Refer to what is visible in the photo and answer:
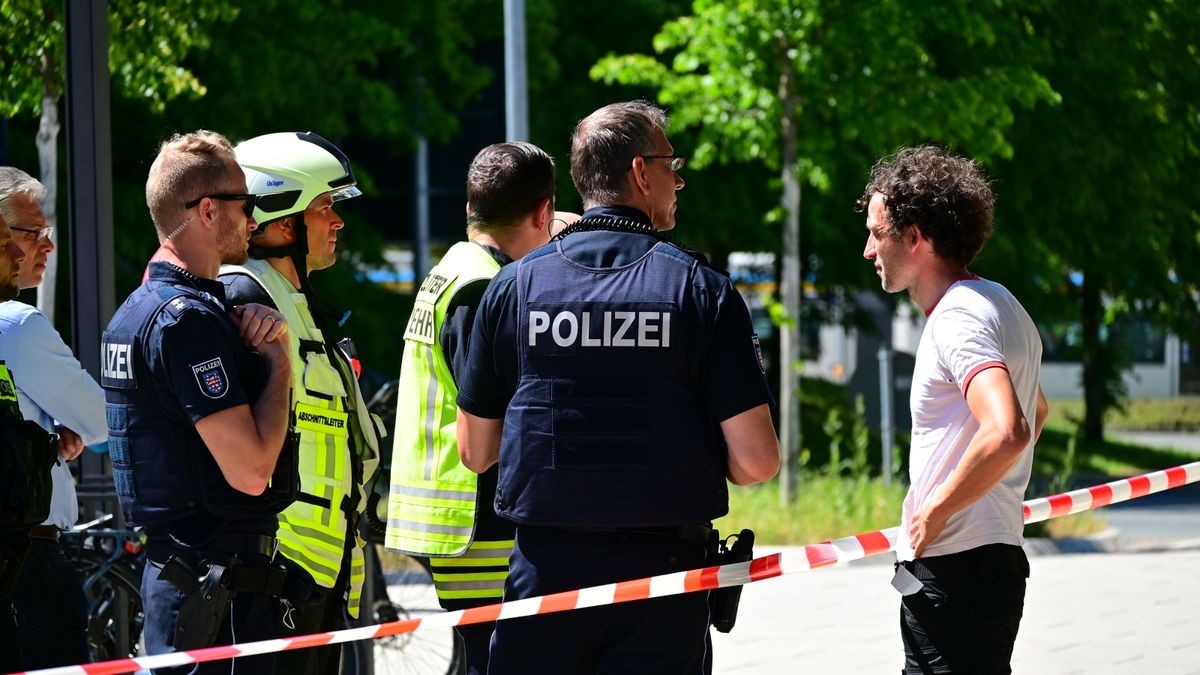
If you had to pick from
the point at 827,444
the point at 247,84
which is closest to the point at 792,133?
the point at 247,84

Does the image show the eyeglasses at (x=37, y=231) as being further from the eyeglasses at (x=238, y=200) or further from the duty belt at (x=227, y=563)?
the duty belt at (x=227, y=563)

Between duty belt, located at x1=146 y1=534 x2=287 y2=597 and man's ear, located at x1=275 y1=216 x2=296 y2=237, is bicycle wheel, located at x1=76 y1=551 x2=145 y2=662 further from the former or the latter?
duty belt, located at x1=146 y1=534 x2=287 y2=597

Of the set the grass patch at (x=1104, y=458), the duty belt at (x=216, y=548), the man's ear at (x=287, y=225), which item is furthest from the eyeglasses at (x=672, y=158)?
the grass patch at (x=1104, y=458)

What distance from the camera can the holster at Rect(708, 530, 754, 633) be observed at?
3.45 metres

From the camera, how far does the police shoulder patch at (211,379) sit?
349 cm

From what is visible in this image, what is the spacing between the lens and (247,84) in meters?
14.0

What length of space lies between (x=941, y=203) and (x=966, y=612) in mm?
966

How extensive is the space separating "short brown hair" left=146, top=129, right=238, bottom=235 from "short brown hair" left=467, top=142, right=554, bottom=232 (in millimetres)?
796

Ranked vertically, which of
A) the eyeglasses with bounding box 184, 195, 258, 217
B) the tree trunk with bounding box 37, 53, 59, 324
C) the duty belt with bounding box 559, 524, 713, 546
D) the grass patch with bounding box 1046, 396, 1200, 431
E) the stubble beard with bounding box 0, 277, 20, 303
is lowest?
the grass patch with bounding box 1046, 396, 1200, 431

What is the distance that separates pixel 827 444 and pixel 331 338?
17.0m

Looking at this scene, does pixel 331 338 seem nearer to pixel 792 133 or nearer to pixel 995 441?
pixel 995 441

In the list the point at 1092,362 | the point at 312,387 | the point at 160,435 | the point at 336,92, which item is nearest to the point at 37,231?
the point at 312,387

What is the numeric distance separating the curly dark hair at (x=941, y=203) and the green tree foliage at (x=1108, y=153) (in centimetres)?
1202

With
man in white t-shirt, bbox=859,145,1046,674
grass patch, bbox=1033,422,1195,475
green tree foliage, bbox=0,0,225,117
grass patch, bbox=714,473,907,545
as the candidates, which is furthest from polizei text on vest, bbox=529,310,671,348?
grass patch, bbox=1033,422,1195,475
